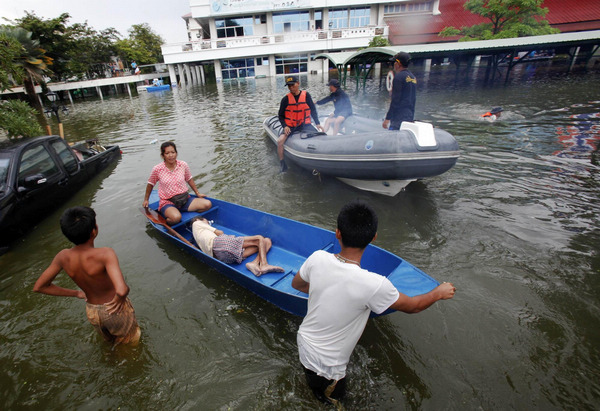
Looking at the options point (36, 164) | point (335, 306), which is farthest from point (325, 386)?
point (36, 164)

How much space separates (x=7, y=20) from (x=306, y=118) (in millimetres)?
34127

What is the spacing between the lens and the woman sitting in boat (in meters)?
4.63

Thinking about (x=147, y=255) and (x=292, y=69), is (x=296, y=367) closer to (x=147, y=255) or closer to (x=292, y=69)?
(x=147, y=255)

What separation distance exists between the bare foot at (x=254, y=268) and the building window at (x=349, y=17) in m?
41.3

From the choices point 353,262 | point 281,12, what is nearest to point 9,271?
point 353,262

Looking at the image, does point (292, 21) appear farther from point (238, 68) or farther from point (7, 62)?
point (7, 62)

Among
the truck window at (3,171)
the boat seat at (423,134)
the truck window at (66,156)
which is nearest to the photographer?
the truck window at (3,171)

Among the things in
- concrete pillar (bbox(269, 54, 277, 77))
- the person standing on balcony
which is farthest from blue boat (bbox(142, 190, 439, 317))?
concrete pillar (bbox(269, 54, 277, 77))

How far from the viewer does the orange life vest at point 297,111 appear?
6.74 m

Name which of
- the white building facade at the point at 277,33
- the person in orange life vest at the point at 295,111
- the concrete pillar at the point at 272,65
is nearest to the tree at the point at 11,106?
the person in orange life vest at the point at 295,111

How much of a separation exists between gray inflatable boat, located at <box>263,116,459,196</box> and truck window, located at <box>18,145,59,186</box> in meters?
5.04

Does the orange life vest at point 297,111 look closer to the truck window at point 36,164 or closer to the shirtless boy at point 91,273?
the truck window at point 36,164

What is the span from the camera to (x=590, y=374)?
8.29 feet

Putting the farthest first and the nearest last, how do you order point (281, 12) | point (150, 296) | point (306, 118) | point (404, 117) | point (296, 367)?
point (281, 12) < point (306, 118) < point (404, 117) < point (150, 296) < point (296, 367)
